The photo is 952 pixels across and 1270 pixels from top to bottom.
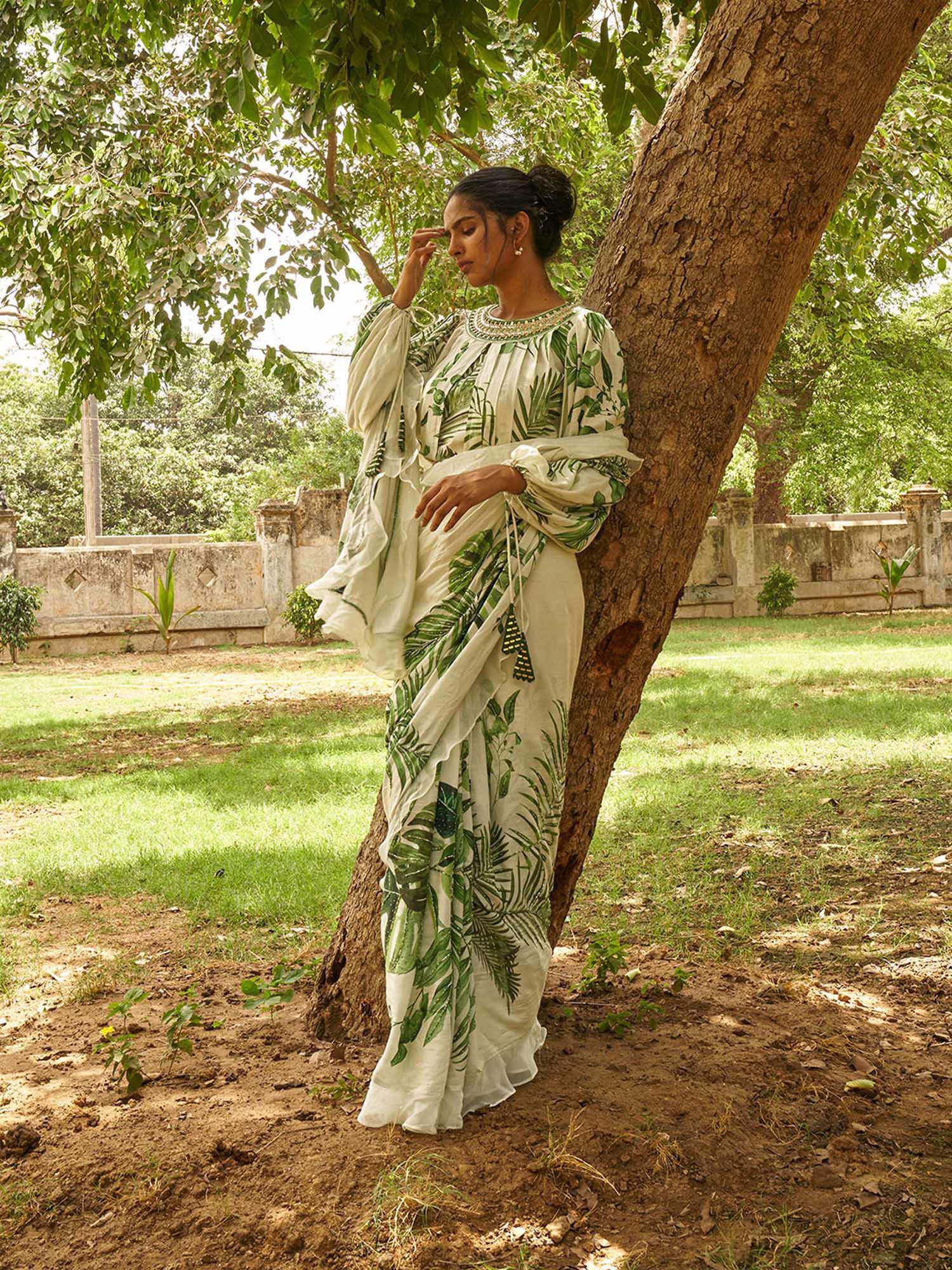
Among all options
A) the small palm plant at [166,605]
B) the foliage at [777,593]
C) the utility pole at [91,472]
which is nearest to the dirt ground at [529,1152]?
the small palm plant at [166,605]

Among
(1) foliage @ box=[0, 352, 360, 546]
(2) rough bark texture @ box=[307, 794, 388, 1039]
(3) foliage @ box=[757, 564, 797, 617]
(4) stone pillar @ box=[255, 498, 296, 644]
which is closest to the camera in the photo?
(2) rough bark texture @ box=[307, 794, 388, 1039]

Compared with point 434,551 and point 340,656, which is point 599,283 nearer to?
point 434,551

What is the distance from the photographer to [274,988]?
135 inches

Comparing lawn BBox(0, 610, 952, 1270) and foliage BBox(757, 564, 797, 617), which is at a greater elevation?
foliage BBox(757, 564, 797, 617)

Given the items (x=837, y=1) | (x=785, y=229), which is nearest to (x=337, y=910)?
(x=785, y=229)

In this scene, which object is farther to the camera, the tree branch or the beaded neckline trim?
the tree branch

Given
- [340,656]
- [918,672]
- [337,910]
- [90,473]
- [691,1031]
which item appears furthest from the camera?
[90,473]

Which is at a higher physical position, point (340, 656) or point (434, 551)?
point (434, 551)

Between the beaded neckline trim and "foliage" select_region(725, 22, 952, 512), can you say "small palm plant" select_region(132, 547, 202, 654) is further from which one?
the beaded neckline trim

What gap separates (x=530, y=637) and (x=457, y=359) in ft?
2.45

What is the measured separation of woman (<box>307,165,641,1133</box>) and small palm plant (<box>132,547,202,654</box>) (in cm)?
1342

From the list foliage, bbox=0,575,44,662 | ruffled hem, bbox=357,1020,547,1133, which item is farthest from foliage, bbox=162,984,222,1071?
foliage, bbox=0,575,44,662

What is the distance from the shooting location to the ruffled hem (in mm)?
2473

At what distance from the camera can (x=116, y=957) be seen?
4.07 meters
